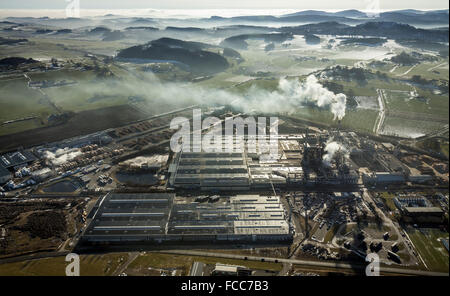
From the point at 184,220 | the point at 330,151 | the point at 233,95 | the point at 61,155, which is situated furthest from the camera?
the point at 233,95

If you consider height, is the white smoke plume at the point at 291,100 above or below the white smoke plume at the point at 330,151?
above

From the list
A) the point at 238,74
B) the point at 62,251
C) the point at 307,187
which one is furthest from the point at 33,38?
the point at 307,187

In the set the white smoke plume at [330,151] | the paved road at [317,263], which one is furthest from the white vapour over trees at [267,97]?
the paved road at [317,263]

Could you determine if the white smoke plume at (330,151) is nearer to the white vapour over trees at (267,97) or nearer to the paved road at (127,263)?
the white vapour over trees at (267,97)

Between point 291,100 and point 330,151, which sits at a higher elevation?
point 291,100

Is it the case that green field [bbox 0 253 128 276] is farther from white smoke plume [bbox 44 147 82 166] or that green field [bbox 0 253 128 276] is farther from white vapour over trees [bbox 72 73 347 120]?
white vapour over trees [bbox 72 73 347 120]

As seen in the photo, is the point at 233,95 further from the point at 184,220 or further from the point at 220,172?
the point at 184,220

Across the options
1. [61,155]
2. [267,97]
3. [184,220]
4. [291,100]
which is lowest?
[184,220]

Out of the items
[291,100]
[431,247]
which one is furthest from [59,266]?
[291,100]

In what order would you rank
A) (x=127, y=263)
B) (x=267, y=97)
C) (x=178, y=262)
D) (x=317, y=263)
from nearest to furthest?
(x=127, y=263) → (x=178, y=262) → (x=317, y=263) → (x=267, y=97)

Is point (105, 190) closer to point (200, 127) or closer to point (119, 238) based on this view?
point (119, 238)
